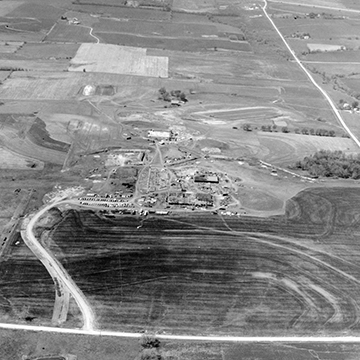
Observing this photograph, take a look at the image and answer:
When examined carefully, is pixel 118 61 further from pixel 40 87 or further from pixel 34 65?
pixel 40 87

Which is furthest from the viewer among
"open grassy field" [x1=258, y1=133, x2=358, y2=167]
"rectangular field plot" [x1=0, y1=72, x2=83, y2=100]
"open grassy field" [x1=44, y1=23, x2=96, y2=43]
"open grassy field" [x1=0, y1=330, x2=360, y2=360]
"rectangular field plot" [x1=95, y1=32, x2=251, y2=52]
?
"rectangular field plot" [x1=95, y1=32, x2=251, y2=52]

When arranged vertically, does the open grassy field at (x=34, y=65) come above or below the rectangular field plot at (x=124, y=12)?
below

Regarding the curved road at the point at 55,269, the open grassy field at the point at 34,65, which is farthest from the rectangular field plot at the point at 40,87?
the curved road at the point at 55,269

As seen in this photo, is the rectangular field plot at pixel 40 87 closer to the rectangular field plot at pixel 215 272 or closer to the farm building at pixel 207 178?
the farm building at pixel 207 178

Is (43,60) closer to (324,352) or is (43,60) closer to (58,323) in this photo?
(58,323)

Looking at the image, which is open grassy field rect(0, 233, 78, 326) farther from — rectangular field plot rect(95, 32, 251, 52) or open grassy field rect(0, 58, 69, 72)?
rectangular field plot rect(95, 32, 251, 52)

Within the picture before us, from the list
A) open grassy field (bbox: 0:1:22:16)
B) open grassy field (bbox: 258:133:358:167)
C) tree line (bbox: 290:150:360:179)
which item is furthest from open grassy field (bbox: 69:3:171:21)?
tree line (bbox: 290:150:360:179)

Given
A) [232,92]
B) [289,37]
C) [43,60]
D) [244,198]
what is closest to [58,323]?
[244,198]
